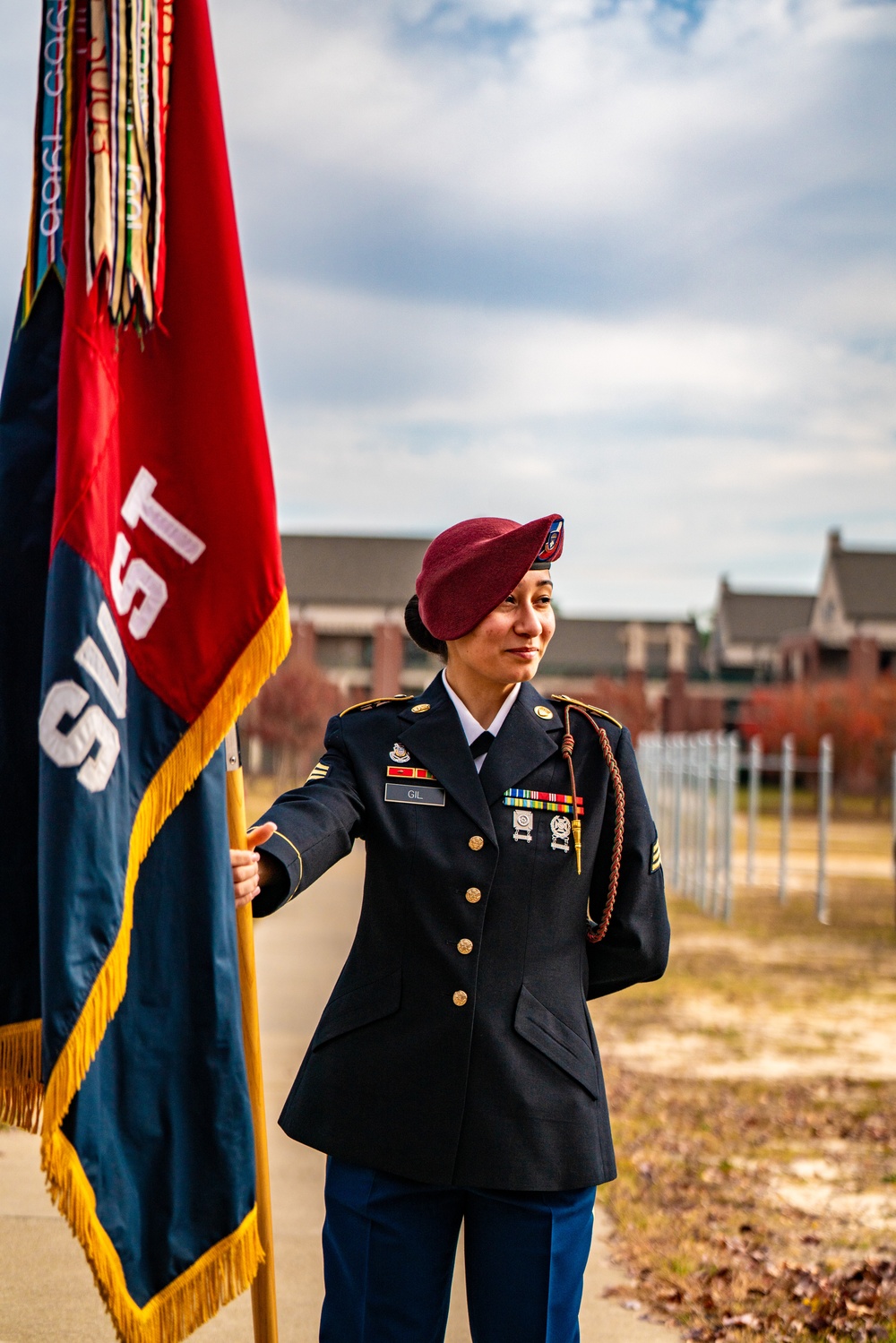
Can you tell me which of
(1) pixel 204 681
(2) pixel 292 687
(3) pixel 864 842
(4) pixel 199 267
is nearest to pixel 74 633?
(1) pixel 204 681

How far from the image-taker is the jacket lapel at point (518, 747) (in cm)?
256

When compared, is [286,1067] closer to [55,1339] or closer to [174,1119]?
[55,1339]

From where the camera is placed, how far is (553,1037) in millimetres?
2480

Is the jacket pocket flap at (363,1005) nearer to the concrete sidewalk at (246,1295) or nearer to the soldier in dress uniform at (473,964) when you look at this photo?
the soldier in dress uniform at (473,964)

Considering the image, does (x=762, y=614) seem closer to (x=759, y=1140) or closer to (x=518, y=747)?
(x=759, y=1140)

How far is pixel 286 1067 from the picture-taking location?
23.1ft

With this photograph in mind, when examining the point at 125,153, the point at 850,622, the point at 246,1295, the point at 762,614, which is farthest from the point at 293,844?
the point at 762,614

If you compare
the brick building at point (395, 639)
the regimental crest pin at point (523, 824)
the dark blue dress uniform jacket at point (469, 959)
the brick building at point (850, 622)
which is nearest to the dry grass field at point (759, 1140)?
the dark blue dress uniform jacket at point (469, 959)

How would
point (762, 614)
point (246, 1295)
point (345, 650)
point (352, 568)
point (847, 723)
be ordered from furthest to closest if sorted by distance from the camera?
point (762, 614)
point (352, 568)
point (345, 650)
point (847, 723)
point (246, 1295)

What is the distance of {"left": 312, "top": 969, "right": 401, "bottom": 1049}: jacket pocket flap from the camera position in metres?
2.50

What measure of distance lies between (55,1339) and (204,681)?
7.59ft

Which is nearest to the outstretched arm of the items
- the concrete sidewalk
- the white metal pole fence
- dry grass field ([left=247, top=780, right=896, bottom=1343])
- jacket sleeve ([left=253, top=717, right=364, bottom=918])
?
jacket sleeve ([left=253, top=717, right=364, bottom=918])

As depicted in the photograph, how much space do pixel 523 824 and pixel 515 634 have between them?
1.14 ft

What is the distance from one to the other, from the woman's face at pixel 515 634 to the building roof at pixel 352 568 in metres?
58.1
